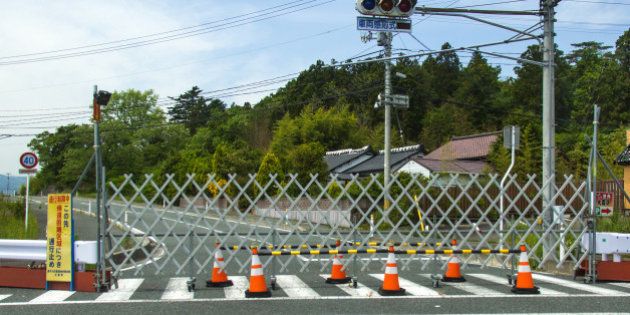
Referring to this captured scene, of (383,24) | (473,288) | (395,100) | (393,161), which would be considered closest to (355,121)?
(393,161)

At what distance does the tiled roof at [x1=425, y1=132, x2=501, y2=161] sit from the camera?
37.2 metres

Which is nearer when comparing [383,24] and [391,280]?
[391,280]

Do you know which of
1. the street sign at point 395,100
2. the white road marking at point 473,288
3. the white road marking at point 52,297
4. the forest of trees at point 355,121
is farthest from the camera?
the forest of trees at point 355,121

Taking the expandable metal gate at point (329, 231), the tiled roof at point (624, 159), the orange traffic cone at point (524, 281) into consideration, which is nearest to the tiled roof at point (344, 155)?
the tiled roof at point (624, 159)

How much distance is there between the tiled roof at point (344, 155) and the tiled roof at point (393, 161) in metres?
0.70

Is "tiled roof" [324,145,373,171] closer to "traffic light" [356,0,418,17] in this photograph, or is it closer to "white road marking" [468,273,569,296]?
"white road marking" [468,273,569,296]

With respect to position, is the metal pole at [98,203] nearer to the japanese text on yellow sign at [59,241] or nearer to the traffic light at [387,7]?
the japanese text on yellow sign at [59,241]

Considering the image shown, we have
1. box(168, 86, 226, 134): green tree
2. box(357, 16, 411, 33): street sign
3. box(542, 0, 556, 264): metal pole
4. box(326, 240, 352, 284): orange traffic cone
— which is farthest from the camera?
box(168, 86, 226, 134): green tree

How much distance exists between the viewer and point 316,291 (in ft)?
27.6

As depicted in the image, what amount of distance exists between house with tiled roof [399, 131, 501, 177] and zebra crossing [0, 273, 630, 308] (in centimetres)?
2249

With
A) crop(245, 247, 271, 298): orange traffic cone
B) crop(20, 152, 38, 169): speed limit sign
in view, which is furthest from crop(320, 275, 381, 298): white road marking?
crop(20, 152, 38, 169): speed limit sign

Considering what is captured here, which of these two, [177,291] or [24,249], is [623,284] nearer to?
[177,291]

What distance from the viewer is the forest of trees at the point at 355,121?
114 ft

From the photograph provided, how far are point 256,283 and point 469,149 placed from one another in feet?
107
